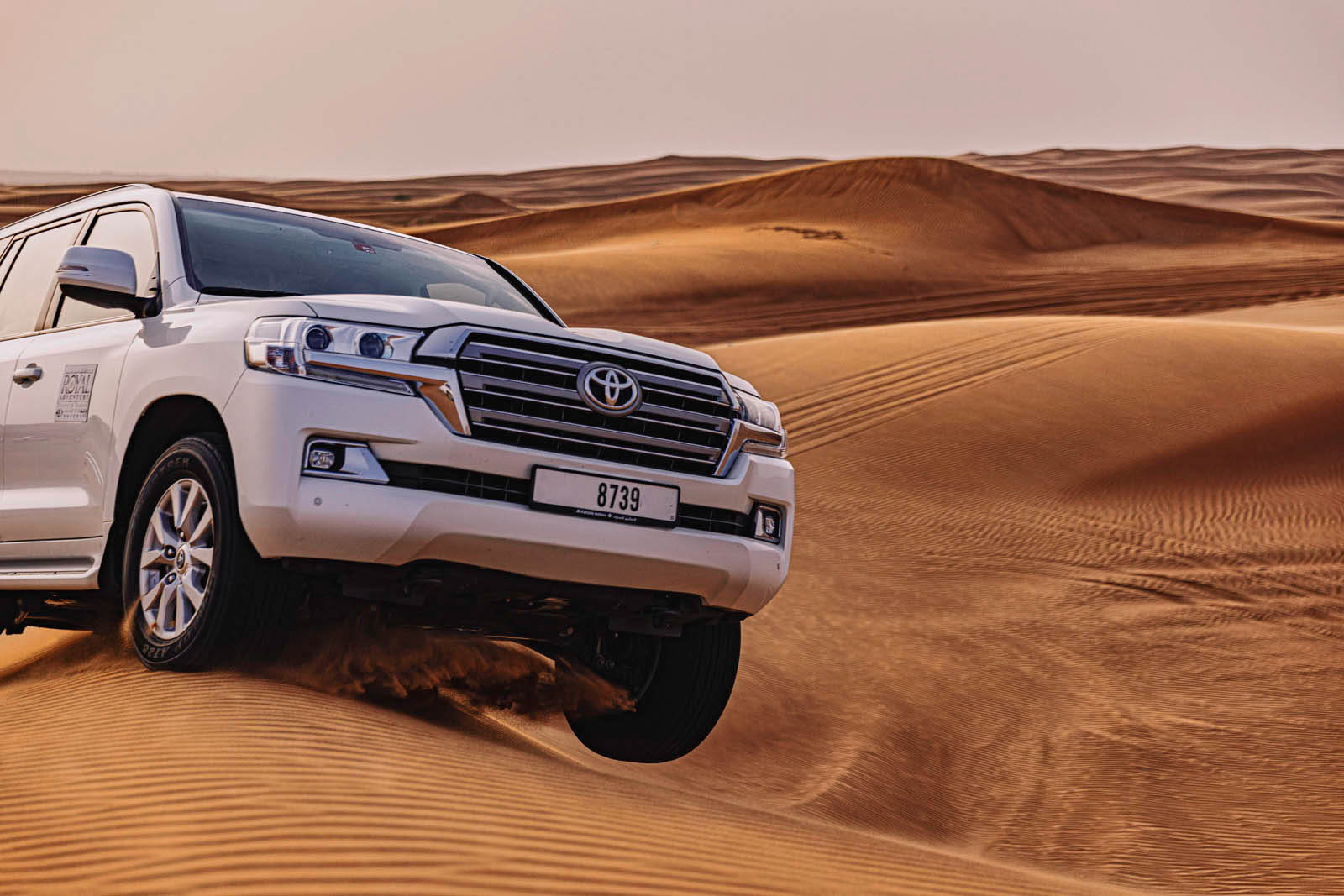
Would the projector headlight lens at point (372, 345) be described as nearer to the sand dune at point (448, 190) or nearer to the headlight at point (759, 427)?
the headlight at point (759, 427)

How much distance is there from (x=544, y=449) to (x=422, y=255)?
84.3 inches

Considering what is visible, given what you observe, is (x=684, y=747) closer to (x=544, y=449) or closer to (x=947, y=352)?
(x=544, y=449)

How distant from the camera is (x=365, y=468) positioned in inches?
182

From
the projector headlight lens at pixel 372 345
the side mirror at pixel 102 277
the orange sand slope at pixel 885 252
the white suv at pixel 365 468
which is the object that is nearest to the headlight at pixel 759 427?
the white suv at pixel 365 468

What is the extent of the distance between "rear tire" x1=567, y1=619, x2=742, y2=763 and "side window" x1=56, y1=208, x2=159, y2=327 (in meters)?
2.49

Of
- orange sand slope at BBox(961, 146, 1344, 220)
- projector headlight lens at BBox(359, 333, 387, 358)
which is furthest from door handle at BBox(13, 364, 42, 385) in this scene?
orange sand slope at BBox(961, 146, 1344, 220)

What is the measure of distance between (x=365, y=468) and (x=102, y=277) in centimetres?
161

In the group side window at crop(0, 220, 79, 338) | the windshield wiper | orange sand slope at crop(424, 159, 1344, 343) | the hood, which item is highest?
orange sand slope at crop(424, 159, 1344, 343)

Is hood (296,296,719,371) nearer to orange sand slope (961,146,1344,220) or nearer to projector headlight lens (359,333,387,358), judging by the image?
projector headlight lens (359,333,387,358)

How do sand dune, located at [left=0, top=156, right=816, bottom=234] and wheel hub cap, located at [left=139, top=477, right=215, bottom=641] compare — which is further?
sand dune, located at [left=0, top=156, right=816, bottom=234]

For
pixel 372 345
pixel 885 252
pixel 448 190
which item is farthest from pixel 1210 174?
pixel 372 345

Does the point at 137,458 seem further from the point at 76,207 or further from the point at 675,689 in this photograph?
the point at 675,689

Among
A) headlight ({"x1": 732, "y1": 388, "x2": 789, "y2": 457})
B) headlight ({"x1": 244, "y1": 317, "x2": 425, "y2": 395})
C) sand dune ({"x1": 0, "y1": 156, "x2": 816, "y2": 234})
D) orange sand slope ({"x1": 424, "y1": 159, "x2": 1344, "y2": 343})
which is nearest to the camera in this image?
headlight ({"x1": 244, "y1": 317, "x2": 425, "y2": 395})

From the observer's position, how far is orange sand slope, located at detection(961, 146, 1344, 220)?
88.4 metres
